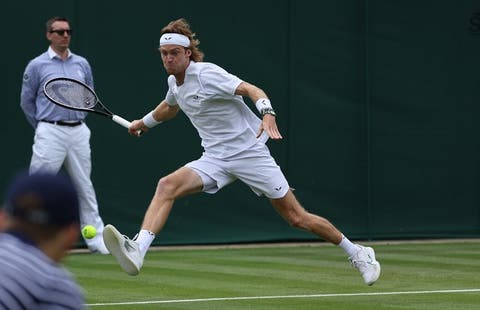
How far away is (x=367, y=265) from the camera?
9.23m

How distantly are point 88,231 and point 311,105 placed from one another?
3.51 metres

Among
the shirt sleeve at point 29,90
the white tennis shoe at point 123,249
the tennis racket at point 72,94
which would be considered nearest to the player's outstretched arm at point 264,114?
the white tennis shoe at point 123,249

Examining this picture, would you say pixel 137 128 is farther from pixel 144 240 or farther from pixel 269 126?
pixel 269 126

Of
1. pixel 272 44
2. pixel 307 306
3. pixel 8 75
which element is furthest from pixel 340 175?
pixel 307 306

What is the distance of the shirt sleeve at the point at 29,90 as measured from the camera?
1265 centimetres

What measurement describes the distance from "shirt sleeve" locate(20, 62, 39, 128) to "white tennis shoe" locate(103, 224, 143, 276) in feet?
14.7

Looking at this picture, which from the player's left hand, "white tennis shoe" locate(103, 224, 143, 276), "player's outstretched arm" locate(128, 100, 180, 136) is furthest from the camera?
"player's outstretched arm" locate(128, 100, 180, 136)

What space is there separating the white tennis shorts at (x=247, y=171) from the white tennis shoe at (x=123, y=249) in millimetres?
859

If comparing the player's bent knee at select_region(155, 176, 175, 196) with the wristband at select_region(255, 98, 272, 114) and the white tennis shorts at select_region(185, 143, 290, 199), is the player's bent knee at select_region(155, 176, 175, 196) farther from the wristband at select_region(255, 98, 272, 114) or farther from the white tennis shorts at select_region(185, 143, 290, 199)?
the wristband at select_region(255, 98, 272, 114)

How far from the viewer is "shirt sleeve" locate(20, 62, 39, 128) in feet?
41.5

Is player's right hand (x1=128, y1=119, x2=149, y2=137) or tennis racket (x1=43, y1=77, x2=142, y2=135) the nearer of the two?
player's right hand (x1=128, y1=119, x2=149, y2=137)

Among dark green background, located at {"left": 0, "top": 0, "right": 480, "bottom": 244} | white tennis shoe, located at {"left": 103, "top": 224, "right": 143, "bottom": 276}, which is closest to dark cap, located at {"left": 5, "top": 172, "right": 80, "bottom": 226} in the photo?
white tennis shoe, located at {"left": 103, "top": 224, "right": 143, "bottom": 276}

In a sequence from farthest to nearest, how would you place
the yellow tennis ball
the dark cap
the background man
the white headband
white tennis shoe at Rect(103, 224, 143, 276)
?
the yellow tennis ball → the background man → the white headband → white tennis shoe at Rect(103, 224, 143, 276) → the dark cap

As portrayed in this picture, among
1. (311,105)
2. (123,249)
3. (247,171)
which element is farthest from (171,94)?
(311,105)
